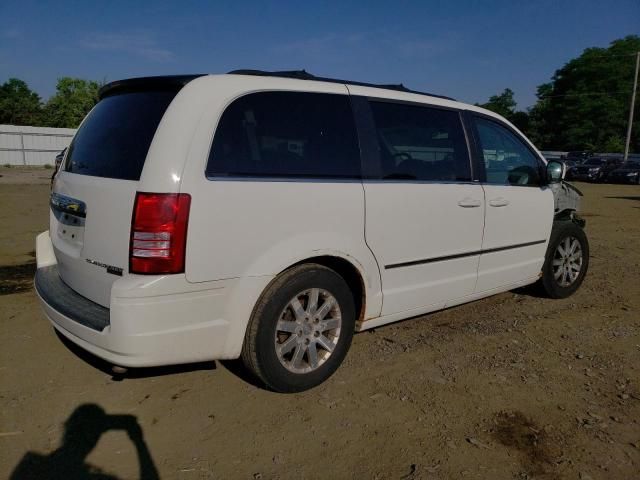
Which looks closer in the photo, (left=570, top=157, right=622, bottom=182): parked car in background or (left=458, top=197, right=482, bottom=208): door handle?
(left=458, top=197, right=482, bottom=208): door handle

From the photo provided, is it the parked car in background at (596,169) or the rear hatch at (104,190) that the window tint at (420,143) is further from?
the parked car in background at (596,169)

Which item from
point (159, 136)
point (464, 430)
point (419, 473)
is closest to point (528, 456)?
point (464, 430)

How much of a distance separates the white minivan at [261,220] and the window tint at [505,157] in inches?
6.2

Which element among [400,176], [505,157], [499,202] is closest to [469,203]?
[499,202]

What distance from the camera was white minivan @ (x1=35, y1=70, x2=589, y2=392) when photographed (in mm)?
2539

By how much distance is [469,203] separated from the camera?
3.83 m

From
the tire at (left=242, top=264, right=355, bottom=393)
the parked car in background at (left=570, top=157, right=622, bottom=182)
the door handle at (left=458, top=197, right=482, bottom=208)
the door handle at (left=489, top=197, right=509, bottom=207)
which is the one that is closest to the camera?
the tire at (left=242, top=264, right=355, bottom=393)

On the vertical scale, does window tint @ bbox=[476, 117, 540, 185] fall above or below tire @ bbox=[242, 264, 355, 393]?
above

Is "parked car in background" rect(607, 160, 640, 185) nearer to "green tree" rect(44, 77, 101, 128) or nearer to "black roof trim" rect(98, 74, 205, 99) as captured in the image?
"black roof trim" rect(98, 74, 205, 99)

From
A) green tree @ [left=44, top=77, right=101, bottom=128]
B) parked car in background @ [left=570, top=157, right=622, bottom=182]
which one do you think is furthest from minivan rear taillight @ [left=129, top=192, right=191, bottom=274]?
green tree @ [left=44, top=77, right=101, bottom=128]

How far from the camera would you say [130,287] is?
247 centimetres

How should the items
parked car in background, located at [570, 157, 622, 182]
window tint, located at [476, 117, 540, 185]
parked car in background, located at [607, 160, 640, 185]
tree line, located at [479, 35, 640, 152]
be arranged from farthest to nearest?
1. tree line, located at [479, 35, 640, 152]
2. parked car in background, located at [570, 157, 622, 182]
3. parked car in background, located at [607, 160, 640, 185]
4. window tint, located at [476, 117, 540, 185]

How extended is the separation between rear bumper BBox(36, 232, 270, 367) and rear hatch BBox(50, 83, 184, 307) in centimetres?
15

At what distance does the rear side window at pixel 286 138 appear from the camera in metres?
2.73
